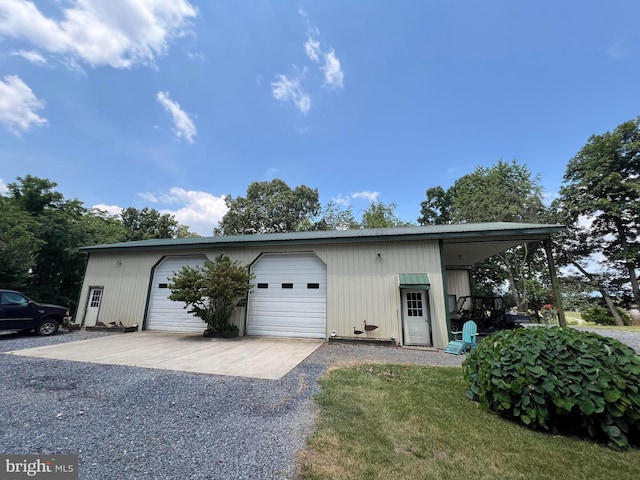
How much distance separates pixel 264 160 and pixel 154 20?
31.7ft

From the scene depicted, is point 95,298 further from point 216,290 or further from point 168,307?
point 216,290

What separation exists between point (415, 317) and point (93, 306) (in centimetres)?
1325

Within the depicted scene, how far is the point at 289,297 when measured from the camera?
30.4 ft

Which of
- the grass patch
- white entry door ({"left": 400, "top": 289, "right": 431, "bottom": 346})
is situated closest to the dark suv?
the grass patch

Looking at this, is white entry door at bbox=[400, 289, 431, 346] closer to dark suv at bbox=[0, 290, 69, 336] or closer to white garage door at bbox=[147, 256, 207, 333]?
white garage door at bbox=[147, 256, 207, 333]

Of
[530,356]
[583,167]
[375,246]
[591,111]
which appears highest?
[583,167]

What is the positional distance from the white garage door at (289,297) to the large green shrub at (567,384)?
19.8 feet

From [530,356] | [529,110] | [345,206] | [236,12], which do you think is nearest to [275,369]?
[530,356]

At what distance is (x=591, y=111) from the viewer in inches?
452

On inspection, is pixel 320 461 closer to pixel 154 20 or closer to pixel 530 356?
pixel 530 356

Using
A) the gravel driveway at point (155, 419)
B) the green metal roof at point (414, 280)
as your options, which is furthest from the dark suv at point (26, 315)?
the green metal roof at point (414, 280)

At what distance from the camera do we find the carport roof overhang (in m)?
7.55

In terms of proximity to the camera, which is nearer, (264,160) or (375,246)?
(375,246)

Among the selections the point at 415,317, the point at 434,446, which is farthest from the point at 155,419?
the point at 415,317
